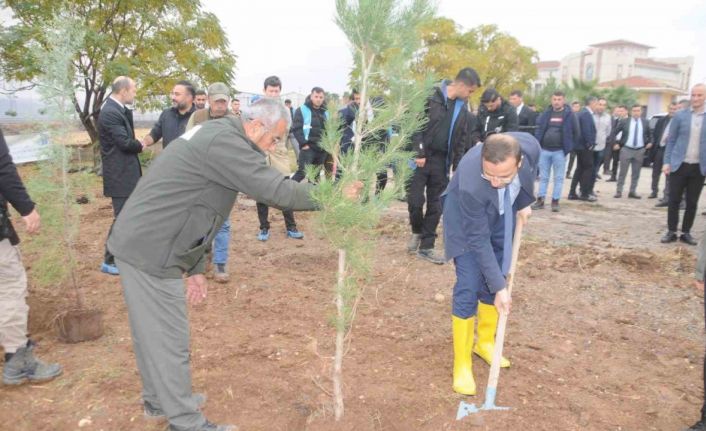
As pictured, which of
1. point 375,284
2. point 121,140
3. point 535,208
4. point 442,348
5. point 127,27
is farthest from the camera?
point 127,27

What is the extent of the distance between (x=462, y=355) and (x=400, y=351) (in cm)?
56

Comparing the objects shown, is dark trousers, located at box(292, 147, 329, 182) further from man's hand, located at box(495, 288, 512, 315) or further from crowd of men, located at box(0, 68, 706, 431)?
man's hand, located at box(495, 288, 512, 315)

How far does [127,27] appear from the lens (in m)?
11.3

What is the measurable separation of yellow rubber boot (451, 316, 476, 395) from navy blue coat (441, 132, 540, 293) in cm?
38

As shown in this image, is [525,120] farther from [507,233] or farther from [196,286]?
[196,286]

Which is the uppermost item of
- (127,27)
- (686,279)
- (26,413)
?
(127,27)

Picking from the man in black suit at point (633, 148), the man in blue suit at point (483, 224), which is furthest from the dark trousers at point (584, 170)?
the man in blue suit at point (483, 224)

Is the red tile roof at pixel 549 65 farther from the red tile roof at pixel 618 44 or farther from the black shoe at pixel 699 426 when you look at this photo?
the black shoe at pixel 699 426

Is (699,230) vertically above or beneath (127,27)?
beneath

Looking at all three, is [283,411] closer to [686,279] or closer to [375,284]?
[375,284]

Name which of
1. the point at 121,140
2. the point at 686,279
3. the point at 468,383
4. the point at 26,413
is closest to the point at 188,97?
the point at 121,140

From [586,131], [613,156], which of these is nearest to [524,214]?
[586,131]

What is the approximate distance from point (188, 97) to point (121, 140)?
802mm

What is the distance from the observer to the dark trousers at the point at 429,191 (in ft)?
17.8
